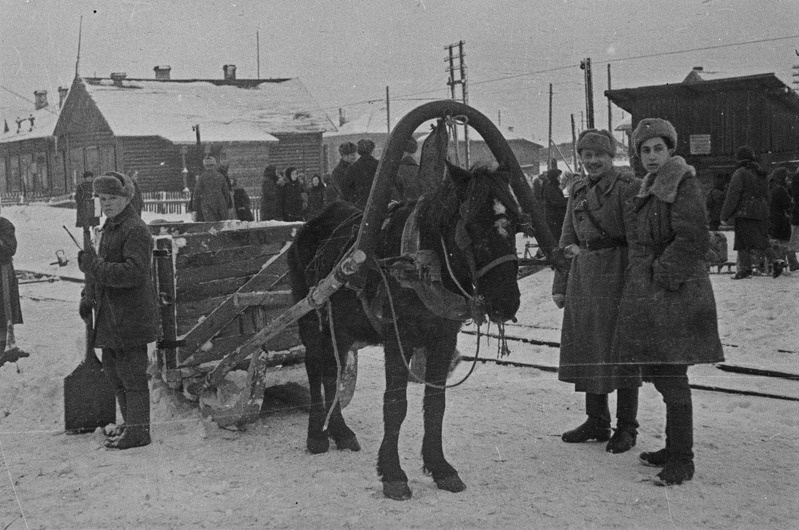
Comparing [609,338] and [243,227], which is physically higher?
[243,227]

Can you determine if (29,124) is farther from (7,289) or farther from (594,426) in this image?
(594,426)

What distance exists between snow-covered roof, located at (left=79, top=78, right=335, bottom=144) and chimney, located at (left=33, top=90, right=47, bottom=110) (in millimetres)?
15026

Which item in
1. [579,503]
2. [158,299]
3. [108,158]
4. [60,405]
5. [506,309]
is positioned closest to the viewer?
[506,309]

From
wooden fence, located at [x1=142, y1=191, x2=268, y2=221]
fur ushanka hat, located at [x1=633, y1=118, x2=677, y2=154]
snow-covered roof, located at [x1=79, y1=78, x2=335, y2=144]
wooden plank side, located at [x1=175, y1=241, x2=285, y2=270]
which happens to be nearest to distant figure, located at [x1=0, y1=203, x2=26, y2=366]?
wooden plank side, located at [x1=175, y1=241, x2=285, y2=270]

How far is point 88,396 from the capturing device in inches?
237

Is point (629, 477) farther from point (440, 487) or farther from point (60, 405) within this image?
point (60, 405)

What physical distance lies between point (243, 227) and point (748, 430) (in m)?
4.36

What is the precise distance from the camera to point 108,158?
1369 inches

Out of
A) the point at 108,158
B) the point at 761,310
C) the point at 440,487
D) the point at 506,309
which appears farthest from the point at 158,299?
the point at 108,158

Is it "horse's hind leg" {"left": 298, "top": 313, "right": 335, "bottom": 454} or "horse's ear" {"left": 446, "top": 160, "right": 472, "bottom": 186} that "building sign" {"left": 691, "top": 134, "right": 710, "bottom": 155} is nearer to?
"horse's hind leg" {"left": 298, "top": 313, "right": 335, "bottom": 454}

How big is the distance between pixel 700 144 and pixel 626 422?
59.5 ft

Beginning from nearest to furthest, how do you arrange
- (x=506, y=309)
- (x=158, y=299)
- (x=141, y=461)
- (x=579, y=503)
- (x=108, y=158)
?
(x=506, y=309) → (x=579, y=503) → (x=141, y=461) → (x=158, y=299) → (x=108, y=158)

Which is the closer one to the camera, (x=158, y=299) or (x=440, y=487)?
(x=440, y=487)

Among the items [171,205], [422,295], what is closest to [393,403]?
[422,295]
